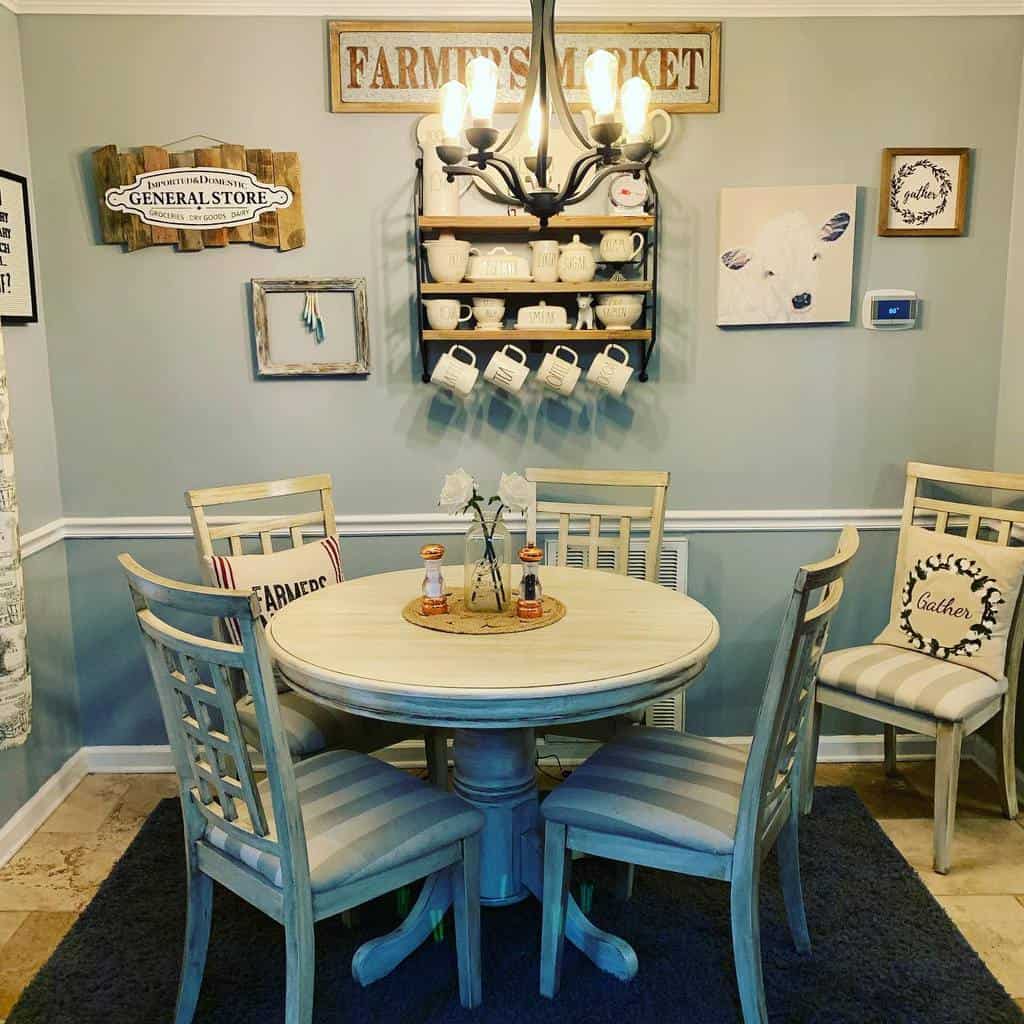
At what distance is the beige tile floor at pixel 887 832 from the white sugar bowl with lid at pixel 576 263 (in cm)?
173

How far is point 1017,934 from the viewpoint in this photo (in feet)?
6.98

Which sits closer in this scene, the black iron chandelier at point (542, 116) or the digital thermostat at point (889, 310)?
the black iron chandelier at point (542, 116)

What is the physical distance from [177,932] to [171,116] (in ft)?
7.29

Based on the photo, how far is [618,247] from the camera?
8.78 ft

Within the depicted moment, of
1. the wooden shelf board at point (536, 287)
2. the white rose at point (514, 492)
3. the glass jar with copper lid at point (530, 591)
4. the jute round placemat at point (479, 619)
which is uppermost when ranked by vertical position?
the wooden shelf board at point (536, 287)

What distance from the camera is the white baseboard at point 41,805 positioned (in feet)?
8.26

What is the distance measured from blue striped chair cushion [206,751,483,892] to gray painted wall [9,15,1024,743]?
3.78 feet

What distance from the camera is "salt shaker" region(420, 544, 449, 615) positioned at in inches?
82.4

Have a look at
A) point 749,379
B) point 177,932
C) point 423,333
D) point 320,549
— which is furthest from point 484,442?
point 177,932

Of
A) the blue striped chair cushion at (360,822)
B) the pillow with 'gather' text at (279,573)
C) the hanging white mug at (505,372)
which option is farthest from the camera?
the hanging white mug at (505,372)

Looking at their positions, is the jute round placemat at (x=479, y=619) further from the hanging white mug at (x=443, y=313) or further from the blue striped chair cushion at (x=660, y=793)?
the hanging white mug at (x=443, y=313)

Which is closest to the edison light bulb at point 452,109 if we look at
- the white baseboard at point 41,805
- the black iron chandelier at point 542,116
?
the black iron chandelier at point 542,116

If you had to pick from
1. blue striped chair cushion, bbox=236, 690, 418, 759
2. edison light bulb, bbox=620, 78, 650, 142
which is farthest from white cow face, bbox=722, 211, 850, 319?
blue striped chair cushion, bbox=236, 690, 418, 759

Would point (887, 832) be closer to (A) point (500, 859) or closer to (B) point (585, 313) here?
(A) point (500, 859)
